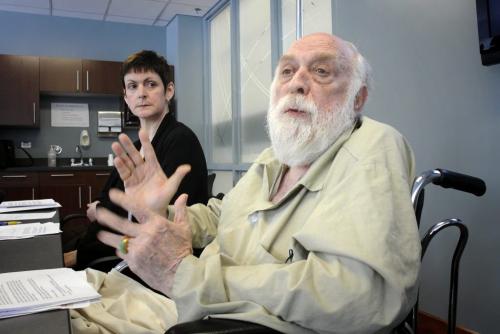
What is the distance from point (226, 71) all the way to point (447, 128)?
3139 millimetres

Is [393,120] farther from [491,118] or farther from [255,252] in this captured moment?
[255,252]

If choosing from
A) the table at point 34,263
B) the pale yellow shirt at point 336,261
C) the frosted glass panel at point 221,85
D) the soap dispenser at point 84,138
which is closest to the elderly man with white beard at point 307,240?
the pale yellow shirt at point 336,261

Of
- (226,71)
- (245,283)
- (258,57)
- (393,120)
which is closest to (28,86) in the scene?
(226,71)

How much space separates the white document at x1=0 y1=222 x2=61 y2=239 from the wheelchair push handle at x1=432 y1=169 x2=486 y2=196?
116 centimetres

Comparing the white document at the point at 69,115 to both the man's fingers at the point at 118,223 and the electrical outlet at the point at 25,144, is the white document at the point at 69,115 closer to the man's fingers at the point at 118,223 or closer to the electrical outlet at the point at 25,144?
the electrical outlet at the point at 25,144

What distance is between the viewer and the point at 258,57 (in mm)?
4027

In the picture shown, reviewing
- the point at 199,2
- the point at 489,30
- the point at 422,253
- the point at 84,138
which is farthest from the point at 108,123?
Answer: the point at 422,253

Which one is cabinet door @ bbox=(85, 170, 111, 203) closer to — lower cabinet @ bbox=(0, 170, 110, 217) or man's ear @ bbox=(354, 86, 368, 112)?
lower cabinet @ bbox=(0, 170, 110, 217)

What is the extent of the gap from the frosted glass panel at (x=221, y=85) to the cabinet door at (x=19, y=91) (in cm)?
196

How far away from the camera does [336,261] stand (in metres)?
0.78

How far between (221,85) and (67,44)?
1991mm

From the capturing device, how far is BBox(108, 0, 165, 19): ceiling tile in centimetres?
466

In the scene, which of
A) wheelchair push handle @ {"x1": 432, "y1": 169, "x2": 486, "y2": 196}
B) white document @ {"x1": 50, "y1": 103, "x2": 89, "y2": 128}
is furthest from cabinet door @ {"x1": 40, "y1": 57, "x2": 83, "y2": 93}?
wheelchair push handle @ {"x1": 432, "y1": 169, "x2": 486, "y2": 196}

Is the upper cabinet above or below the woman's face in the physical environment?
above
